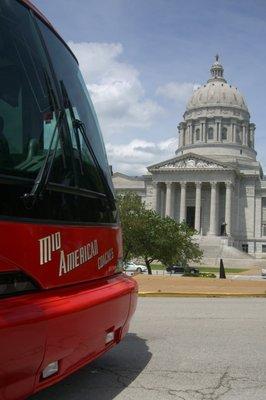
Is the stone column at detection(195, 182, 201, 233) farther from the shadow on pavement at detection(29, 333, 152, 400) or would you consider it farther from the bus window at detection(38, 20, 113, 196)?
the bus window at detection(38, 20, 113, 196)

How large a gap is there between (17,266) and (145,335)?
384cm

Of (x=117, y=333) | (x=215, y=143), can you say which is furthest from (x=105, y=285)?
(x=215, y=143)

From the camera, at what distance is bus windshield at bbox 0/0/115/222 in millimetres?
2939

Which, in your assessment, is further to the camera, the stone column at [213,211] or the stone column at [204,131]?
the stone column at [204,131]

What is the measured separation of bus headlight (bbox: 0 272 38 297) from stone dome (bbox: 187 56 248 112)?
108 m

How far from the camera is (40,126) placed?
3.23 metres

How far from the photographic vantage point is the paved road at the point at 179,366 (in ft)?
12.8

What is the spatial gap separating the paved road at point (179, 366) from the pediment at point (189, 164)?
84.2 metres

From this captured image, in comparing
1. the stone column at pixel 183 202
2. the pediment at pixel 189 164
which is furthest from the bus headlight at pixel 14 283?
the stone column at pixel 183 202

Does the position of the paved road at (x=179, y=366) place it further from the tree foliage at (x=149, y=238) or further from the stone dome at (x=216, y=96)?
the stone dome at (x=216, y=96)

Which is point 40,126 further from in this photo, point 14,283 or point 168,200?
point 168,200

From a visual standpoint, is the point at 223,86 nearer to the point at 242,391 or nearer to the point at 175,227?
the point at 175,227

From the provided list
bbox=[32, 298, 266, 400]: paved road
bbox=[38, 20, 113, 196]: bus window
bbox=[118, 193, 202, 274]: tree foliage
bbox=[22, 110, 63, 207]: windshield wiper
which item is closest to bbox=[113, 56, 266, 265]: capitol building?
bbox=[118, 193, 202, 274]: tree foliage

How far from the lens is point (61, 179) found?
3.30 metres
